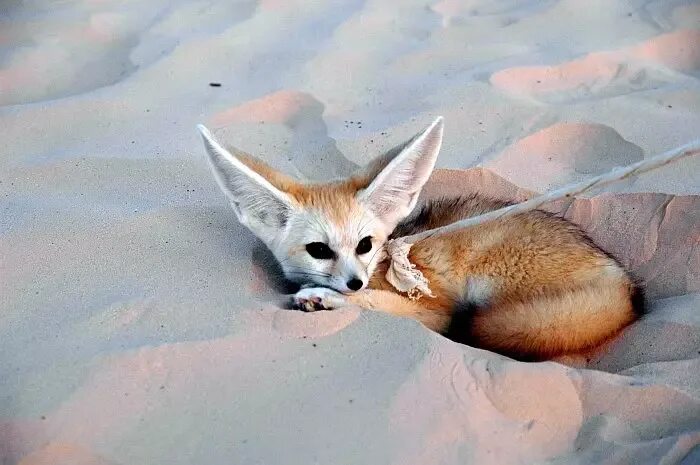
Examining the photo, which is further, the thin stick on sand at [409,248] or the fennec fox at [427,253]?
the fennec fox at [427,253]

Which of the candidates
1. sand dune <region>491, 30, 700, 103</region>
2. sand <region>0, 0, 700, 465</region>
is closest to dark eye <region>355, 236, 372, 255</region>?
sand <region>0, 0, 700, 465</region>

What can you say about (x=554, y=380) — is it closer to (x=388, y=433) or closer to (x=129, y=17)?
(x=388, y=433)

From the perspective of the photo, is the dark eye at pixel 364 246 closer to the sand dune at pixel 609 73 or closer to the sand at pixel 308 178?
the sand at pixel 308 178

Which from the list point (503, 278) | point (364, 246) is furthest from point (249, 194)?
point (503, 278)

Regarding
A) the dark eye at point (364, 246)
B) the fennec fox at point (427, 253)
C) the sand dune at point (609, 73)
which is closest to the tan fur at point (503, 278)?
the fennec fox at point (427, 253)

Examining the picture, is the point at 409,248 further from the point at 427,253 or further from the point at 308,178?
the point at 308,178

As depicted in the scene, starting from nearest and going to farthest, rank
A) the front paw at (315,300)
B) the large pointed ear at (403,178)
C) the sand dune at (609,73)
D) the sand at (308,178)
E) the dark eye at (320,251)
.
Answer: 1. the sand at (308,178)
2. the front paw at (315,300)
3. the large pointed ear at (403,178)
4. the dark eye at (320,251)
5. the sand dune at (609,73)

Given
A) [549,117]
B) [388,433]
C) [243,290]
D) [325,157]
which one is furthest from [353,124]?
[388,433]

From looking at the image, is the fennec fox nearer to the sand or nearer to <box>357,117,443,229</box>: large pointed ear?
<box>357,117,443,229</box>: large pointed ear
